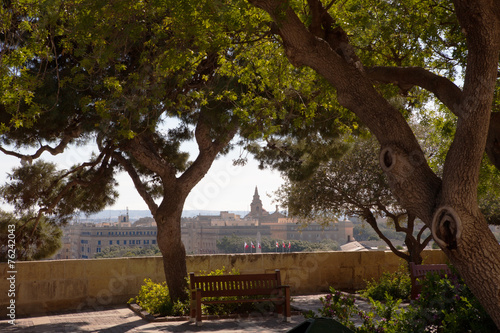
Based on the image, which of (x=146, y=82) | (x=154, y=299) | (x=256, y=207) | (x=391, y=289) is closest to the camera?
(x=146, y=82)

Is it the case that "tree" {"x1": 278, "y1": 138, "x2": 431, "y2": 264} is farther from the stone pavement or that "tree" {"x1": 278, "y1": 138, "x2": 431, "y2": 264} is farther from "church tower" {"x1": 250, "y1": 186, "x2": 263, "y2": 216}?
"church tower" {"x1": 250, "y1": 186, "x2": 263, "y2": 216}

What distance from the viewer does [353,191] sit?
480 inches

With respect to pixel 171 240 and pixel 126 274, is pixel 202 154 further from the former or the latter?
pixel 126 274

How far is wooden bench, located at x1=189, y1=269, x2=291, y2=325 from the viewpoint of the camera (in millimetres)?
8023

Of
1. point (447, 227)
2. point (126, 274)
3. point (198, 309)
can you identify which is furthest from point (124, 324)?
point (447, 227)

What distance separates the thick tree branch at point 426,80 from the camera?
4.66m

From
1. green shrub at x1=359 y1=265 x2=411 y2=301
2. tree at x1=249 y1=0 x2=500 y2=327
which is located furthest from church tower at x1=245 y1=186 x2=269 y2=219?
tree at x1=249 y1=0 x2=500 y2=327

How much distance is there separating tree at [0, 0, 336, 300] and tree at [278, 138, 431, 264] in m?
3.39

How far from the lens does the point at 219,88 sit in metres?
8.26

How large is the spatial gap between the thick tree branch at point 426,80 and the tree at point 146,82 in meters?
1.55

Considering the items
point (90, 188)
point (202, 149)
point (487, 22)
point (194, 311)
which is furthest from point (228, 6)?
point (90, 188)

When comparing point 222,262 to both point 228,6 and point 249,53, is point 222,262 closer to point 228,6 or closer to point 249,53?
point 249,53

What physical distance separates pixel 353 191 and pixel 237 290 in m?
5.00

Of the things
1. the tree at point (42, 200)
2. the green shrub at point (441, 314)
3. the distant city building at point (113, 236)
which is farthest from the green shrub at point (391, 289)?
the distant city building at point (113, 236)
